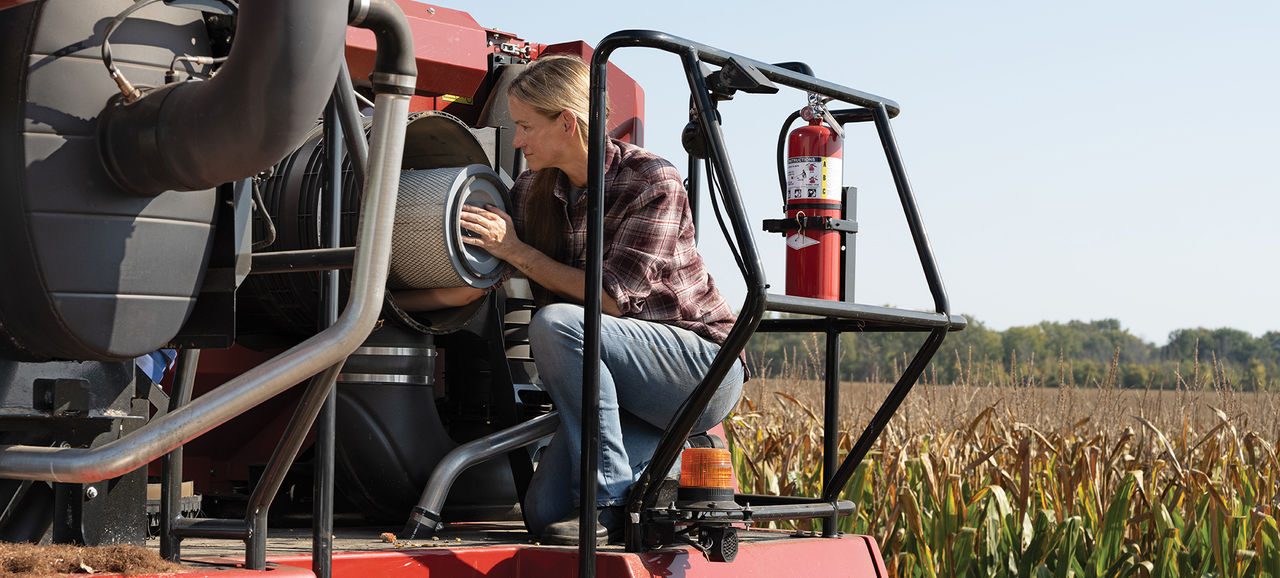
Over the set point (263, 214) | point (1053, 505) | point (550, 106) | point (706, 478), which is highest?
point (550, 106)

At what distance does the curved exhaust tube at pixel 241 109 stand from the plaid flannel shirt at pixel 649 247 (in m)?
1.51

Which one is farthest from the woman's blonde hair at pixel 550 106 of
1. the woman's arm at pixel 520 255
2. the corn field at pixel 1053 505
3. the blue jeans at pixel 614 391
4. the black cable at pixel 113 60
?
the corn field at pixel 1053 505

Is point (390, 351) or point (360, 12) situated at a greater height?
point (360, 12)

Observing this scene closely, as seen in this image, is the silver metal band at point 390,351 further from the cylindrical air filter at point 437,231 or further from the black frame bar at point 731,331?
the black frame bar at point 731,331

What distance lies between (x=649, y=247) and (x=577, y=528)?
2.36 feet

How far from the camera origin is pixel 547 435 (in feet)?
12.6

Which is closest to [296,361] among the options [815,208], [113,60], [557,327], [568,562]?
[113,60]

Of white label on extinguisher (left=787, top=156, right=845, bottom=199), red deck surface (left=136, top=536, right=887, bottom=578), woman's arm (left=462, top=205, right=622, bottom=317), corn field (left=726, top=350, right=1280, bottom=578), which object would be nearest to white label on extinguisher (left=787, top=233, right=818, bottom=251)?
white label on extinguisher (left=787, top=156, right=845, bottom=199)

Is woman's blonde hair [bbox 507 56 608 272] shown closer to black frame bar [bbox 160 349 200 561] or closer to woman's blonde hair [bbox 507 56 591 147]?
woman's blonde hair [bbox 507 56 591 147]

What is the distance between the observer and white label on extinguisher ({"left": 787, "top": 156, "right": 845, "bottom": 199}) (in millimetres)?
3418

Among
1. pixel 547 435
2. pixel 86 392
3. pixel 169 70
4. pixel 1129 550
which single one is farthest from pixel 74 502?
pixel 1129 550

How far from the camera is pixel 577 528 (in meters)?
3.29

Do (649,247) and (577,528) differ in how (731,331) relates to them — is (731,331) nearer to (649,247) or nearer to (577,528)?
(649,247)

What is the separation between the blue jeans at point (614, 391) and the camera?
3316 millimetres
